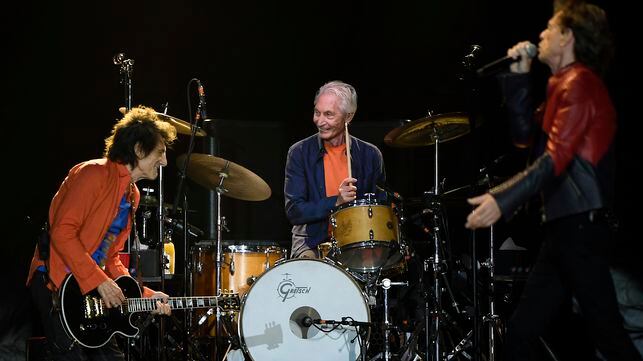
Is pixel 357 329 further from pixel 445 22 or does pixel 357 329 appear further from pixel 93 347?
pixel 445 22

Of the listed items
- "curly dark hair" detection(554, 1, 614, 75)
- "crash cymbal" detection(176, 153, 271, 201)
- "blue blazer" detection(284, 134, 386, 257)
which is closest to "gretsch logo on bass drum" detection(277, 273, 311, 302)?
"blue blazer" detection(284, 134, 386, 257)

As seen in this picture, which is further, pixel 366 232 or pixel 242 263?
pixel 242 263

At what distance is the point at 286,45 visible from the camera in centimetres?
787

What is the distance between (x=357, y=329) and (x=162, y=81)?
11.5 feet

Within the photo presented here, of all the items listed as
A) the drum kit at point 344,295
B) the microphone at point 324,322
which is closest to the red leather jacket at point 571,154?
the drum kit at point 344,295

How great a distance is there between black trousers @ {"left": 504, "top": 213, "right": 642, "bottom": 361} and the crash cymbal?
2.85m

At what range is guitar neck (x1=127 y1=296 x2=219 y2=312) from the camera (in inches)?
189

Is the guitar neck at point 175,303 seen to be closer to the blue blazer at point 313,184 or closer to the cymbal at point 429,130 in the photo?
the blue blazer at point 313,184

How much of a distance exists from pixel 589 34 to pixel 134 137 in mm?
2755

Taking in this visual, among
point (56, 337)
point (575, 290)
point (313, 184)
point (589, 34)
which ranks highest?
point (589, 34)

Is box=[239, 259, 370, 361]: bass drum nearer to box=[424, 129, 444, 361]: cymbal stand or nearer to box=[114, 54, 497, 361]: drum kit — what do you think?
box=[114, 54, 497, 361]: drum kit

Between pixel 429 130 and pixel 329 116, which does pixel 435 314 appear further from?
pixel 329 116

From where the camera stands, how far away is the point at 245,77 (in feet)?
25.7

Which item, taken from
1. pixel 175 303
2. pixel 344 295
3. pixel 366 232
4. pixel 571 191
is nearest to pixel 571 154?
pixel 571 191
